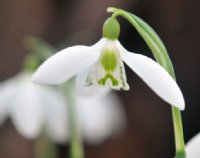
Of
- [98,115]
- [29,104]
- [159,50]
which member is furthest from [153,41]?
[98,115]

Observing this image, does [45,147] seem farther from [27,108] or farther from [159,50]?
[159,50]

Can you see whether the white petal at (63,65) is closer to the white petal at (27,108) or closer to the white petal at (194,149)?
the white petal at (194,149)

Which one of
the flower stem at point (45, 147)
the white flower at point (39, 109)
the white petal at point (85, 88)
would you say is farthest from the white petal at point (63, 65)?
the flower stem at point (45, 147)

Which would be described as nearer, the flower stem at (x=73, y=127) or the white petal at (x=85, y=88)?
the white petal at (x=85, y=88)

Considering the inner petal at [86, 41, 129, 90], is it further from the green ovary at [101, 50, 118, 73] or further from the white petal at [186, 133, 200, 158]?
the white petal at [186, 133, 200, 158]

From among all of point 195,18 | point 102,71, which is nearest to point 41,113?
point 102,71
